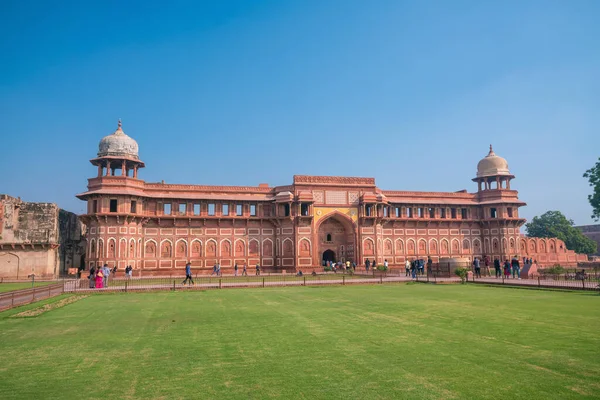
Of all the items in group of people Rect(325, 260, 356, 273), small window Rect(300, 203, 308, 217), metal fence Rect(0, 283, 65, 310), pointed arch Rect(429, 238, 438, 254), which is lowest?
group of people Rect(325, 260, 356, 273)

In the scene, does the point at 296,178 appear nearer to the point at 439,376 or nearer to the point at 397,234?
the point at 397,234

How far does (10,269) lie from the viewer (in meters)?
34.3

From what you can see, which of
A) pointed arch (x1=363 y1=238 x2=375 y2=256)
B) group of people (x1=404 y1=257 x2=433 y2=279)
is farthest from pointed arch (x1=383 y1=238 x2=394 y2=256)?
group of people (x1=404 y1=257 x2=433 y2=279)

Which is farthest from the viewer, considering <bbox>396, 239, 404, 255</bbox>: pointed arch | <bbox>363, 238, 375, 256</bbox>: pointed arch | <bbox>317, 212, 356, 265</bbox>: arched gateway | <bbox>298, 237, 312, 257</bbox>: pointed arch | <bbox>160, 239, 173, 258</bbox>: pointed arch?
<bbox>396, 239, 404, 255</bbox>: pointed arch

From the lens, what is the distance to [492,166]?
4488cm

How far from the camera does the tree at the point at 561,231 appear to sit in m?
65.2

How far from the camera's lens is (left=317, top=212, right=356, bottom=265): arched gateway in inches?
1625

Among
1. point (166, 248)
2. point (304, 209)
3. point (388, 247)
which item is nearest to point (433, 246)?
point (388, 247)

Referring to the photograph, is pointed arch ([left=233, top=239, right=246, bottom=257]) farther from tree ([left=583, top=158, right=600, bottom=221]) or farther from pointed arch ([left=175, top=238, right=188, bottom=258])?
tree ([left=583, top=158, right=600, bottom=221])

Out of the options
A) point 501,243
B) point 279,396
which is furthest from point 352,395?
point 501,243

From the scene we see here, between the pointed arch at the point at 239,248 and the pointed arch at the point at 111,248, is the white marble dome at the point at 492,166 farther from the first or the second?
the pointed arch at the point at 111,248

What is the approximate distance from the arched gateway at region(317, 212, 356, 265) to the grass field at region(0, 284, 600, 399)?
2886cm

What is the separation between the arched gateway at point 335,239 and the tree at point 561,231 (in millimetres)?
41221

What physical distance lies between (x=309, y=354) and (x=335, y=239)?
115 ft
